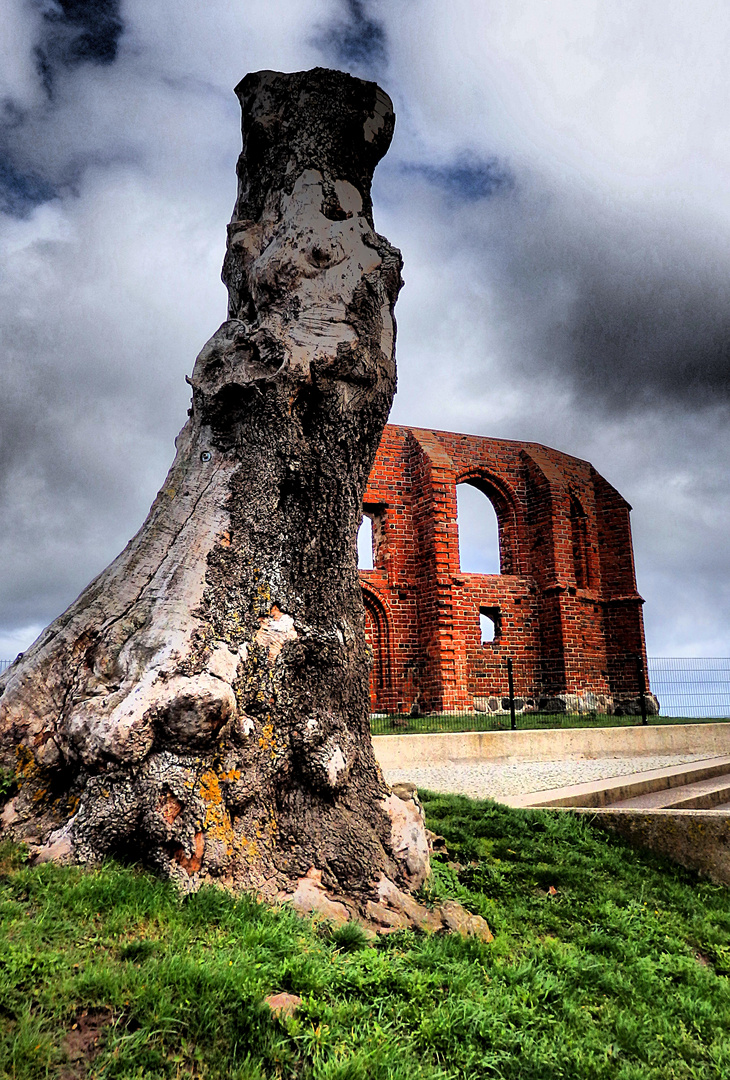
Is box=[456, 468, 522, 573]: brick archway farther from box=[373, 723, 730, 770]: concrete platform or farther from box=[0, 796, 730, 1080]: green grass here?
box=[0, 796, 730, 1080]: green grass

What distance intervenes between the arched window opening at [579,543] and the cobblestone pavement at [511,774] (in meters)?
10.6

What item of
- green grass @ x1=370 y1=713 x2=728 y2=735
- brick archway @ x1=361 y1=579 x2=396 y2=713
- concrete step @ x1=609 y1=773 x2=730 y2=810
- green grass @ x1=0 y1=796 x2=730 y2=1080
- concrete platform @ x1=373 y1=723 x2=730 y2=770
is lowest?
green grass @ x1=0 y1=796 x2=730 y2=1080

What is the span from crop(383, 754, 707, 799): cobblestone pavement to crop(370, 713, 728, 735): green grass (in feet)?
6.95

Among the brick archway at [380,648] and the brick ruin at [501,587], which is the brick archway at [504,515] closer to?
the brick ruin at [501,587]

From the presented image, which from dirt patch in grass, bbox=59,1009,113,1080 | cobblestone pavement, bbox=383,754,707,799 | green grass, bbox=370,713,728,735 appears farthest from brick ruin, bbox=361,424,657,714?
dirt patch in grass, bbox=59,1009,113,1080

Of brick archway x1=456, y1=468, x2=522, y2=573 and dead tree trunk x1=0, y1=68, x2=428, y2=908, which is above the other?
brick archway x1=456, y1=468, x2=522, y2=573

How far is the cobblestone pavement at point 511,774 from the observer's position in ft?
29.2

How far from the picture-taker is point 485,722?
1590cm

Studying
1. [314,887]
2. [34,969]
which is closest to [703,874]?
[314,887]

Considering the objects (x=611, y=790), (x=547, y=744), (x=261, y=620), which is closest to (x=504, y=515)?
(x=547, y=744)

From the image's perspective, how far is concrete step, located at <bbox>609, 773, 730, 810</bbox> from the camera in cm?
694

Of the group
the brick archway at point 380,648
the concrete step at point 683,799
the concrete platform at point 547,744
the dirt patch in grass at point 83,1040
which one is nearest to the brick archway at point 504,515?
the brick archway at point 380,648

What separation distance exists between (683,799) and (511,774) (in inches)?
134

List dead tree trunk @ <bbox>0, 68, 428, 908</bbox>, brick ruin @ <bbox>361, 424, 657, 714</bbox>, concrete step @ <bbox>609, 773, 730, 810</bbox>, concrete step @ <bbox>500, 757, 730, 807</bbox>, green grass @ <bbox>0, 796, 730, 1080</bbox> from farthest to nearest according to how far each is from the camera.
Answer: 1. brick ruin @ <bbox>361, 424, 657, 714</bbox>
2. concrete step @ <bbox>609, 773, 730, 810</bbox>
3. concrete step @ <bbox>500, 757, 730, 807</bbox>
4. dead tree trunk @ <bbox>0, 68, 428, 908</bbox>
5. green grass @ <bbox>0, 796, 730, 1080</bbox>
